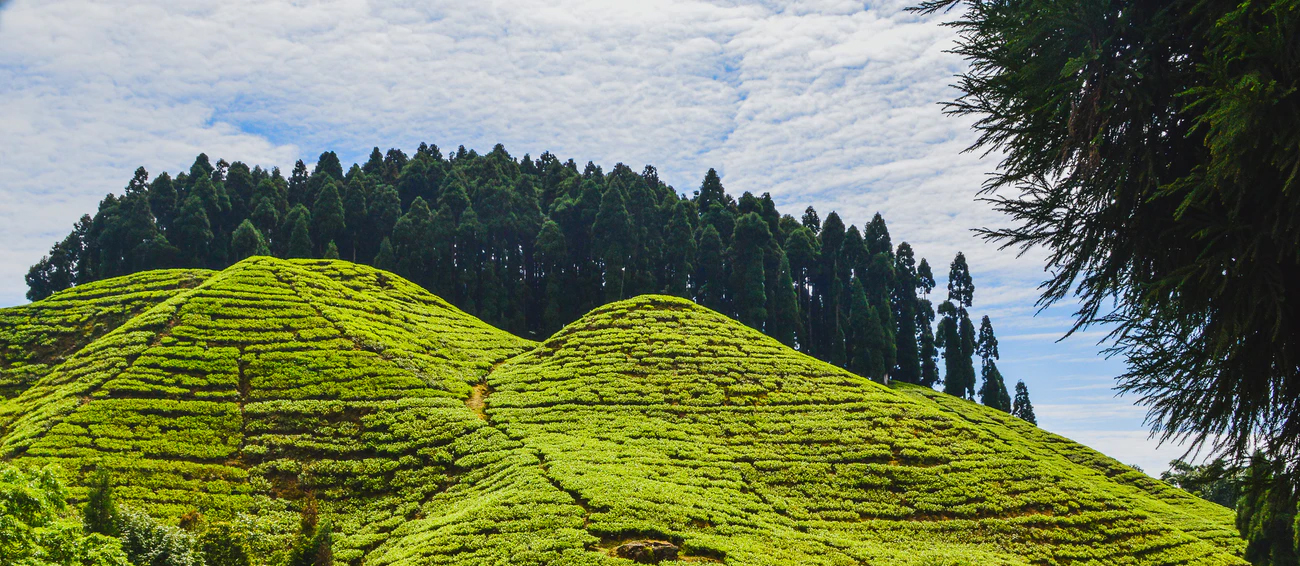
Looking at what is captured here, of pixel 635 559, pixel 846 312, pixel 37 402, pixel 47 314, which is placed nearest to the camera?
pixel 635 559

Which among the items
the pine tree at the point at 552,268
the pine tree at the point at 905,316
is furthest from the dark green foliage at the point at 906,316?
the pine tree at the point at 552,268

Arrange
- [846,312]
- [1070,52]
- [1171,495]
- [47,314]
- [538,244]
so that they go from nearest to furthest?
1. [1070,52]
2. [47,314]
3. [1171,495]
4. [538,244]
5. [846,312]

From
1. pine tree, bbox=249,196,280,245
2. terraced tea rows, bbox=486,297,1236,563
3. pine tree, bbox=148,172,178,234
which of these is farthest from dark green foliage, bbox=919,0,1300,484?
pine tree, bbox=148,172,178,234

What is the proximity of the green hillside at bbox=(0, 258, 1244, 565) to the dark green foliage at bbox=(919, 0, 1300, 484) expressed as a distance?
11.4 m

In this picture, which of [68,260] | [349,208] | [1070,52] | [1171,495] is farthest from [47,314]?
[1171,495]

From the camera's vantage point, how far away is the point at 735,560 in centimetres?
1733

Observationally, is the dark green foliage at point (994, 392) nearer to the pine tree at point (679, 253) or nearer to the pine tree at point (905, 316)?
the pine tree at point (905, 316)

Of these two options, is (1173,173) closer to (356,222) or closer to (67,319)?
(67,319)

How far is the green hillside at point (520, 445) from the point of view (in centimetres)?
2036

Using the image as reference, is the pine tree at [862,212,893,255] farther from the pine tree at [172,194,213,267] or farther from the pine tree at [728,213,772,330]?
the pine tree at [172,194,213,267]

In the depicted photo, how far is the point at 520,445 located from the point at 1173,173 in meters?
22.8

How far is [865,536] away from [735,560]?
667cm

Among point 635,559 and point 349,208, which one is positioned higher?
point 349,208

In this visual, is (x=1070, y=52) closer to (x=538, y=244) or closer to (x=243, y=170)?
(x=538, y=244)
